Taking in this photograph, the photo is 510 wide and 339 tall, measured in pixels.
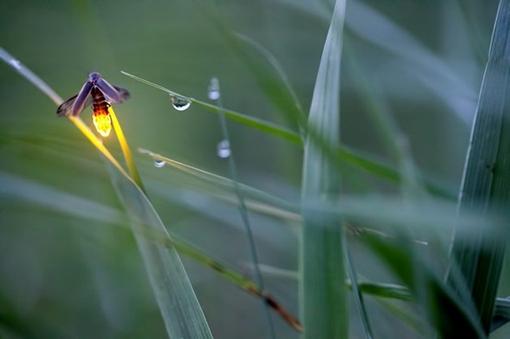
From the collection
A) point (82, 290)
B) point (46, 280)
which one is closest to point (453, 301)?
point (82, 290)

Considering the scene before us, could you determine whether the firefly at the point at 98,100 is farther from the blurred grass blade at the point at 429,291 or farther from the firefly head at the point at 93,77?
the blurred grass blade at the point at 429,291

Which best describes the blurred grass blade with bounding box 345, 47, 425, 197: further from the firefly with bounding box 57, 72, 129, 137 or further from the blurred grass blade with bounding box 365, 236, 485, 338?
the firefly with bounding box 57, 72, 129, 137

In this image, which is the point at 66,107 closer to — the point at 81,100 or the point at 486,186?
the point at 81,100

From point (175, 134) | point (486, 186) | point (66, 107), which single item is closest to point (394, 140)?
point (486, 186)

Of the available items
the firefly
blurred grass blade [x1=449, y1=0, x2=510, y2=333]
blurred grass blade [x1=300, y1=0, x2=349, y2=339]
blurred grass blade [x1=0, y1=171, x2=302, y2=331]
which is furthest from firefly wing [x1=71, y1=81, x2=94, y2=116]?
blurred grass blade [x1=449, y1=0, x2=510, y2=333]

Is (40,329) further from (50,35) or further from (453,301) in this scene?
(50,35)

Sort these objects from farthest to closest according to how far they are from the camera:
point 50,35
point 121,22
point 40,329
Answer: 1. point 121,22
2. point 50,35
3. point 40,329
